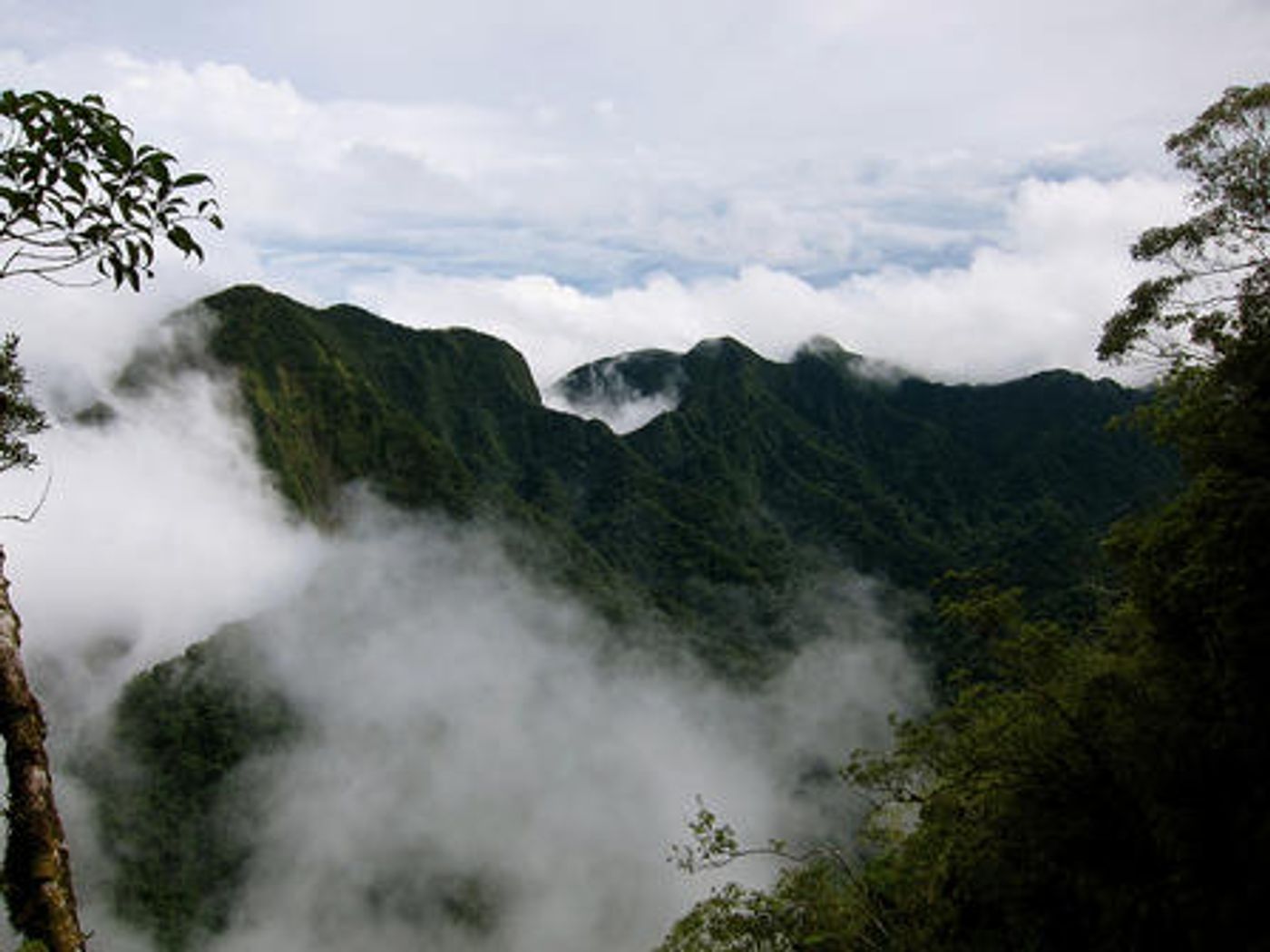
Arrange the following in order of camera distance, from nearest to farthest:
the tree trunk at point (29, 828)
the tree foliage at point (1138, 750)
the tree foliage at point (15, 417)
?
the tree trunk at point (29, 828)
the tree foliage at point (15, 417)
the tree foliage at point (1138, 750)

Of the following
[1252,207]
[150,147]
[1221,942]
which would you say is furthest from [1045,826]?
[150,147]

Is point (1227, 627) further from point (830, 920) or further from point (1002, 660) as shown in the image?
point (830, 920)

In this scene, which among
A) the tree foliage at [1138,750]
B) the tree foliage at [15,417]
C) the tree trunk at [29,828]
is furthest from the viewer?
the tree foliage at [1138,750]

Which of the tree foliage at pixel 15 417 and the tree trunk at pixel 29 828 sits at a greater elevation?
the tree foliage at pixel 15 417

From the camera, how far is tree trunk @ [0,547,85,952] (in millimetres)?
4668

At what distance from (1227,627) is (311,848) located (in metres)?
182

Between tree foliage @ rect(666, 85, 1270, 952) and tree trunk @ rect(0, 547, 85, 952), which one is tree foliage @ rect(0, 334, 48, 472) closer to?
tree trunk @ rect(0, 547, 85, 952)

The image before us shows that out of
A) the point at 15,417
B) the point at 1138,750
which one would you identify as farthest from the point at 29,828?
the point at 1138,750

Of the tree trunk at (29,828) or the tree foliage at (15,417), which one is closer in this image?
the tree trunk at (29,828)

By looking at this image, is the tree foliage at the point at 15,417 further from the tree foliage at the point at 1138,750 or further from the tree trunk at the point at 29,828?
the tree foliage at the point at 1138,750

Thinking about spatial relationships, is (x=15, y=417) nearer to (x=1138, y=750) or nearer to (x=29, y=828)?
(x=29, y=828)

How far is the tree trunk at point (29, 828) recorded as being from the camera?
4668 millimetres

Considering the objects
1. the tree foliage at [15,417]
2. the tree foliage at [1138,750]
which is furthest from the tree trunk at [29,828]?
the tree foliage at [1138,750]

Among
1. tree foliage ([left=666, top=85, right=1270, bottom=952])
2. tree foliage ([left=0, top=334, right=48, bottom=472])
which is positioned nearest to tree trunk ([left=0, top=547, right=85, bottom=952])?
tree foliage ([left=0, top=334, right=48, bottom=472])
